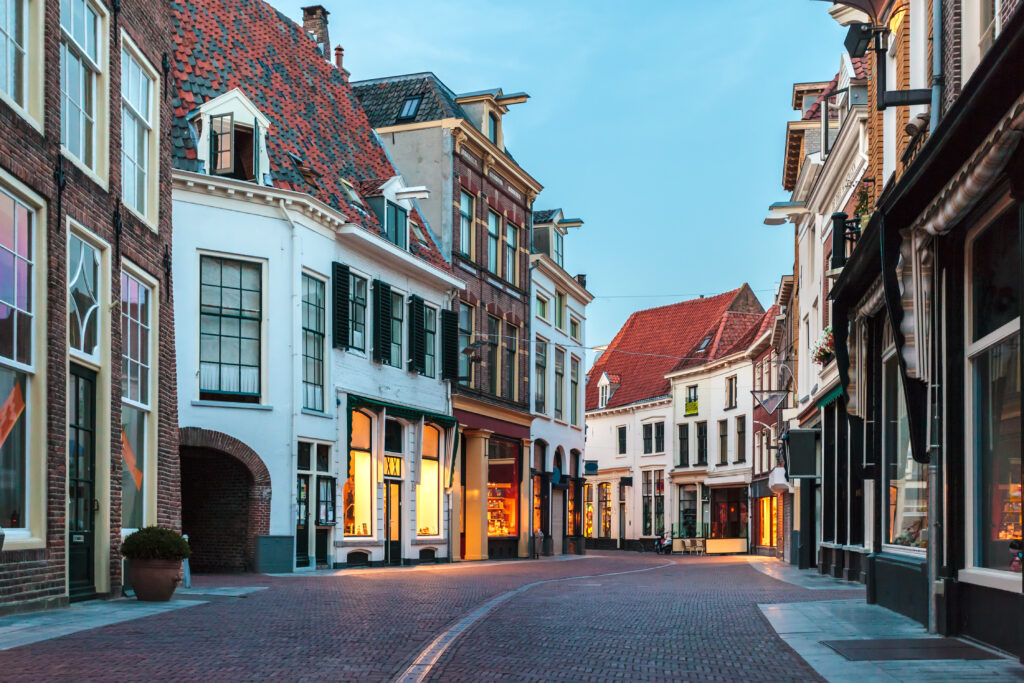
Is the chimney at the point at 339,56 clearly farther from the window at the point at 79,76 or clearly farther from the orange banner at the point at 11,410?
the orange banner at the point at 11,410

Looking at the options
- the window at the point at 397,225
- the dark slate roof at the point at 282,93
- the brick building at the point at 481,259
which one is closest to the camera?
the dark slate roof at the point at 282,93

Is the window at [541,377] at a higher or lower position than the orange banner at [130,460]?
higher

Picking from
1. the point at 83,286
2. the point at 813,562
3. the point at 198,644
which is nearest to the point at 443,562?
the point at 813,562

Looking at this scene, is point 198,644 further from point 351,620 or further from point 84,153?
point 84,153

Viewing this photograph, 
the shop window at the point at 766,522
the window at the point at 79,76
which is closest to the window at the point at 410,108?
the window at the point at 79,76

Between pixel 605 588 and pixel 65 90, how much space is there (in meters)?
10.7

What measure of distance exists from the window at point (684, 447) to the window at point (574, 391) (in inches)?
565

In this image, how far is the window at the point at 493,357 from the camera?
1415 inches

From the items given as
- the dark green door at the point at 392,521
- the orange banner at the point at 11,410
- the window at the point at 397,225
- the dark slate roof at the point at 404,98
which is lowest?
the dark green door at the point at 392,521

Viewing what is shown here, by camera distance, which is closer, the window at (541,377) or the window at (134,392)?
the window at (134,392)

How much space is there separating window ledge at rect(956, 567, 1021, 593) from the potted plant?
8.42 m

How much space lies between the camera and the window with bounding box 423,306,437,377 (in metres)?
30.7

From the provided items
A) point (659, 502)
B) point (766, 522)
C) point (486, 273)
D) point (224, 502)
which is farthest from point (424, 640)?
point (659, 502)

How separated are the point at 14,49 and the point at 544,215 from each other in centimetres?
3197
